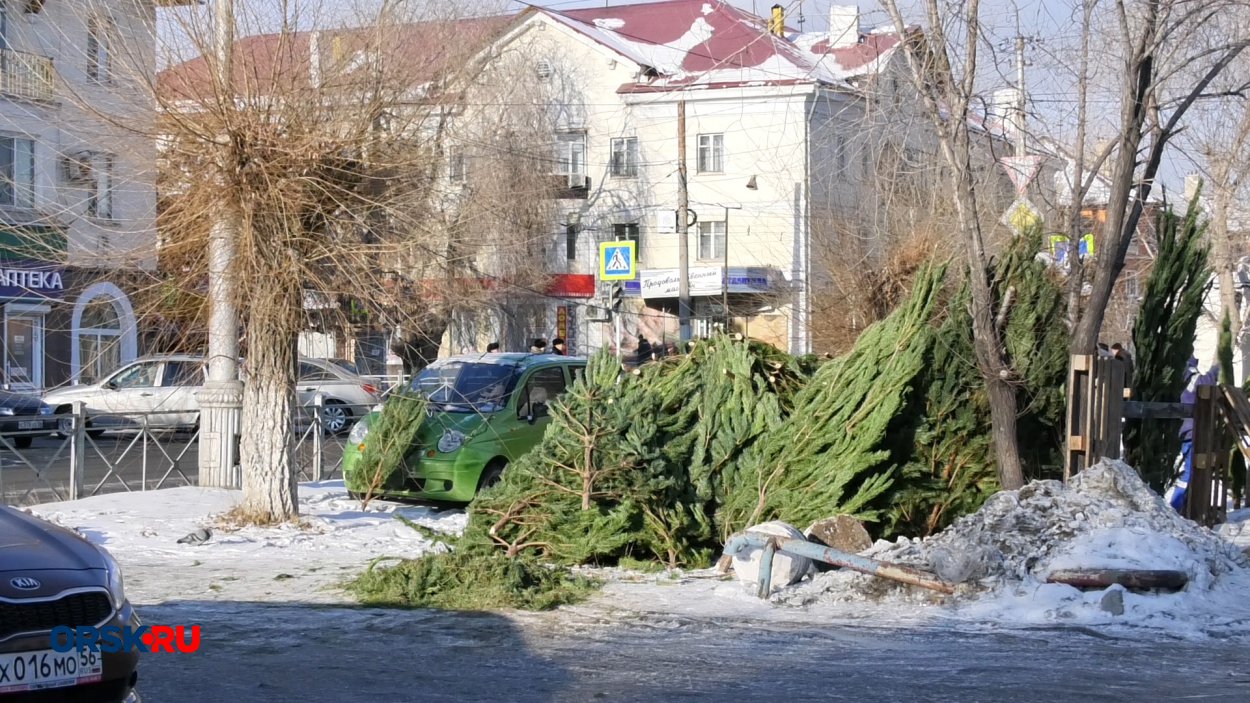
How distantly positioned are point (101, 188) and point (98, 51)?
44.0 inches

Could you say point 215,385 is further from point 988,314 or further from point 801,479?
point 988,314

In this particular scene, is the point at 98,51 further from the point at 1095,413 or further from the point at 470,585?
the point at 1095,413

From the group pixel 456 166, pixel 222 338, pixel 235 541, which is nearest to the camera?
pixel 235 541

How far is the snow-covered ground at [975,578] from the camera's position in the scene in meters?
8.09

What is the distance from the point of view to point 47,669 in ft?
15.6

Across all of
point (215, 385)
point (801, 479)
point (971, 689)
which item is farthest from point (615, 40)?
point (971, 689)

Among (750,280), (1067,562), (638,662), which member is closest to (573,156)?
(750,280)

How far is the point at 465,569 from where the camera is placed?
8.91m

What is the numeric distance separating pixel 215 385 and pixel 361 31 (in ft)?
14.3

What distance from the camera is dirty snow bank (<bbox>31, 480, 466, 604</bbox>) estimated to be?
29.9ft

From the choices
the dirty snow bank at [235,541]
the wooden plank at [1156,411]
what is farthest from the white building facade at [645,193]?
the dirty snow bank at [235,541]

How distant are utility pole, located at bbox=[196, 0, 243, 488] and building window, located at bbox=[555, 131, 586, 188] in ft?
94.8

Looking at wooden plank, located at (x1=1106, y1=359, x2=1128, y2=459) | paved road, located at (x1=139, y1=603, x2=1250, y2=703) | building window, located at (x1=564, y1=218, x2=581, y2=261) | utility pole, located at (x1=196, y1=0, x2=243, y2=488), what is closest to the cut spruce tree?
wooden plank, located at (x1=1106, y1=359, x2=1128, y2=459)

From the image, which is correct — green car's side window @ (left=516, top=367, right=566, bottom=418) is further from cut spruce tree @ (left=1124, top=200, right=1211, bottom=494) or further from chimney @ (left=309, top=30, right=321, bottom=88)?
cut spruce tree @ (left=1124, top=200, right=1211, bottom=494)
